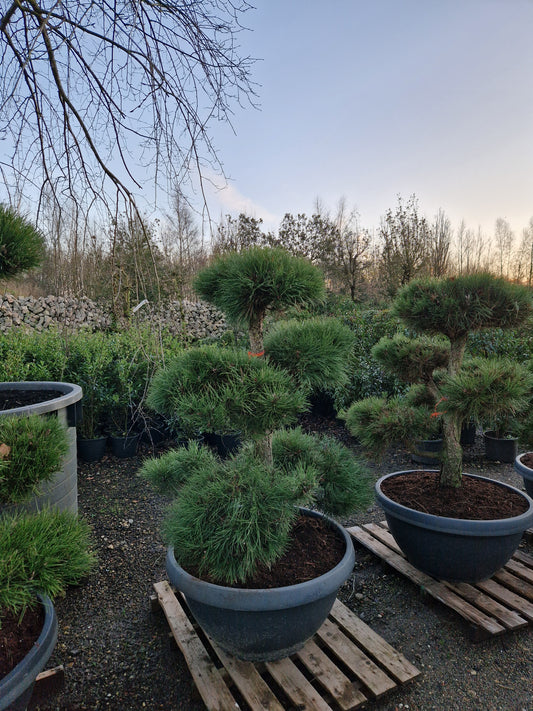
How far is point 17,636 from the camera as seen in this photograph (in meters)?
1.08

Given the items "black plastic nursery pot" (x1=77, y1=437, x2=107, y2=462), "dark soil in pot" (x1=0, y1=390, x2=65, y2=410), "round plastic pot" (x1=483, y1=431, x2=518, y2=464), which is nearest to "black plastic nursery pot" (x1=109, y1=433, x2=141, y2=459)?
"black plastic nursery pot" (x1=77, y1=437, x2=107, y2=462)

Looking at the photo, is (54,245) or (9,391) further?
(9,391)

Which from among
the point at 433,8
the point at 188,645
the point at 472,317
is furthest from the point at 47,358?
the point at 433,8

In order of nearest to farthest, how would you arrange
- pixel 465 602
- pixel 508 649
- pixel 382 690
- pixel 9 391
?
pixel 382 690
pixel 508 649
pixel 465 602
pixel 9 391

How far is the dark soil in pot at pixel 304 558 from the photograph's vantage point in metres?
1.28

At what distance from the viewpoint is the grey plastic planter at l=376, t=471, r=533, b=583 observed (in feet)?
5.36

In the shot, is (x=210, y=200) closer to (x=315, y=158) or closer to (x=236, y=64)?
(x=236, y=64)

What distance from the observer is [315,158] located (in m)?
2.66

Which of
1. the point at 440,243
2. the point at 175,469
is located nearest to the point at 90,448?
the point at 175,469

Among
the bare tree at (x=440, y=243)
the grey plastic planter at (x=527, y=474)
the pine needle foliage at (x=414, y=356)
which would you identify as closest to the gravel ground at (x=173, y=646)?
the grey plastic planter at (x=527, y=474)

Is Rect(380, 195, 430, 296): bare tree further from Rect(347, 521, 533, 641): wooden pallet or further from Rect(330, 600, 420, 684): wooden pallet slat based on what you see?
Rect(330, 600, 420, 684): wooden pallet slat

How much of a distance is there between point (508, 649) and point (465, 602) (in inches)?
7.7

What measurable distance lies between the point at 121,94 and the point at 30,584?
1773 millimetres

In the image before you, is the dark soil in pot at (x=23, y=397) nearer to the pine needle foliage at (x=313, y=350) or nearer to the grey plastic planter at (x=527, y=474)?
the pine needle foliage at (x=313, y=350)
